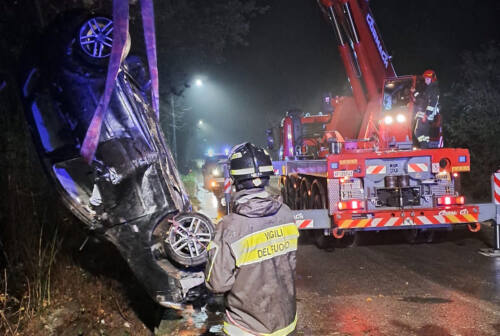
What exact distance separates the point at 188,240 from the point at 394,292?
129 inches

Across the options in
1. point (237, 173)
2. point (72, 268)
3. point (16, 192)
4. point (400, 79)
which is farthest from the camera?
point (400, 79)

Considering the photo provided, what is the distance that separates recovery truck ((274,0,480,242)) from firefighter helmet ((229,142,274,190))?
207 inches

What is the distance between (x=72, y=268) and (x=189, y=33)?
8037mm

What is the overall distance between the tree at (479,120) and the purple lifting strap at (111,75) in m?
13.4

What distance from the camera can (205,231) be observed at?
4.38 m

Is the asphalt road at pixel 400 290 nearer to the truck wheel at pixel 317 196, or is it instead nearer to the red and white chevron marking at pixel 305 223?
the red and white chevron marking at pixel 305 223

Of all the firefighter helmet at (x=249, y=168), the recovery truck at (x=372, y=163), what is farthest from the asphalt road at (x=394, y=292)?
the firefighter helmet at (x=249, y=168)

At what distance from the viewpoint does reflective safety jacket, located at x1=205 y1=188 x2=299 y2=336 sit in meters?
2.76

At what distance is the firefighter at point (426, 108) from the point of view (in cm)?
947

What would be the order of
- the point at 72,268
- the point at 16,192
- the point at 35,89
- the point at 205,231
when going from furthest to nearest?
the point at 72,268, the point at 16,192, the point at 35,89, the point at 205,231

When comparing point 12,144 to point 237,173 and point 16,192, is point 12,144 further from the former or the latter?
point 237,173

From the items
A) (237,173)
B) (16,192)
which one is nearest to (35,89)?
(16,192)

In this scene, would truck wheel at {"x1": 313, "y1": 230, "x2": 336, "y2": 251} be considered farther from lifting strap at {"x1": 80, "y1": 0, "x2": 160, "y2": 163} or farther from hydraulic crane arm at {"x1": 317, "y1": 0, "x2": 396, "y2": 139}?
lifting strap at {"x1": 80, "y1": 0, "x2": 160, "y2": 163}

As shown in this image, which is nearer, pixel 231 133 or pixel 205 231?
pixel 205 231
